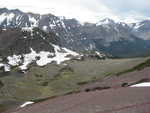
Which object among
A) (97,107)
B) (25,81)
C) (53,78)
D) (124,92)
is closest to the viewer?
(97,107)

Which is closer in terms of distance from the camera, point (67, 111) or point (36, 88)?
point (67, 111)

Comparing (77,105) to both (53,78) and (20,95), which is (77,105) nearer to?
(20,95)

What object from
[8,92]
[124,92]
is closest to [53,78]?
[8,92]

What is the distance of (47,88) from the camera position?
164 m

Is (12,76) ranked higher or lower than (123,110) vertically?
lower

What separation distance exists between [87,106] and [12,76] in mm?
159880

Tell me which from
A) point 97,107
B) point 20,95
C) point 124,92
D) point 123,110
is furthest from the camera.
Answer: point 20,95

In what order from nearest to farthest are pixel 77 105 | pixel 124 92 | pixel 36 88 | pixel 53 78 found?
1. pixel 77 105
2. pixel 124 92
3. pixel 36 88
4. pixel 53 78

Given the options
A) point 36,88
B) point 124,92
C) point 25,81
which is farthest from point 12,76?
point 124,92

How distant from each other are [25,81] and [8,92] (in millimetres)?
31021

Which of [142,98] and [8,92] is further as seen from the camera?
[8,92]

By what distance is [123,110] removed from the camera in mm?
36094

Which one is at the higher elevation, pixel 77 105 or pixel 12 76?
pixel 77 105

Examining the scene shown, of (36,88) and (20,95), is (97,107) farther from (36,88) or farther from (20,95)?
(36,88)
